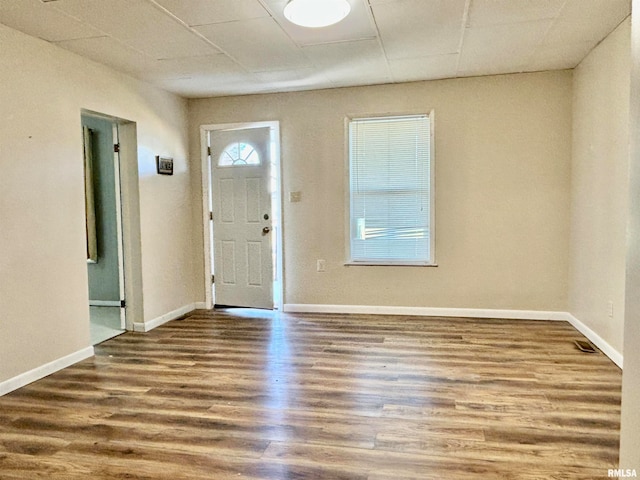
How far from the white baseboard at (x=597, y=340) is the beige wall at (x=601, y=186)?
0.04 meters

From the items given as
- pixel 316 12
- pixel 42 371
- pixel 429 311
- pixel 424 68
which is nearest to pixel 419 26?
pixel 316 12

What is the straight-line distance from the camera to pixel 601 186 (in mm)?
3572

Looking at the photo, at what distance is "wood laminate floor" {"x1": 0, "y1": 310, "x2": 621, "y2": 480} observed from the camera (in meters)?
2.02

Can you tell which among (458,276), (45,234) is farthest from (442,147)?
(45,234)

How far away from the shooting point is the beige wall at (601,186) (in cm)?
317

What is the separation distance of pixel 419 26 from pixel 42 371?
354 cm

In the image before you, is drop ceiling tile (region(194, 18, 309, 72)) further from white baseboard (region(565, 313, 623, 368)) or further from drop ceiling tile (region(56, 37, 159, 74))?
white baseboard (region(565, 313, 623, 368))

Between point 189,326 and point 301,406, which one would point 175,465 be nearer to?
point 301,406

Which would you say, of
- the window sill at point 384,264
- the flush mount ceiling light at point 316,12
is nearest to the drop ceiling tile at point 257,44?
the flush mount ceiling light at point 316,12

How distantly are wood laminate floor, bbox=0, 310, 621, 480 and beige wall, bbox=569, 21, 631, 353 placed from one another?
0.43 m

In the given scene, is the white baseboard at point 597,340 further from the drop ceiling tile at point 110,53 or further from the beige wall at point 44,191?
the drop ceiling tile at point 110,53

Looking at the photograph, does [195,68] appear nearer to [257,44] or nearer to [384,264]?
[257,44]

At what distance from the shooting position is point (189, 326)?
452 centimetres

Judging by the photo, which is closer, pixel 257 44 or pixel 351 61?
pixel 257 44
